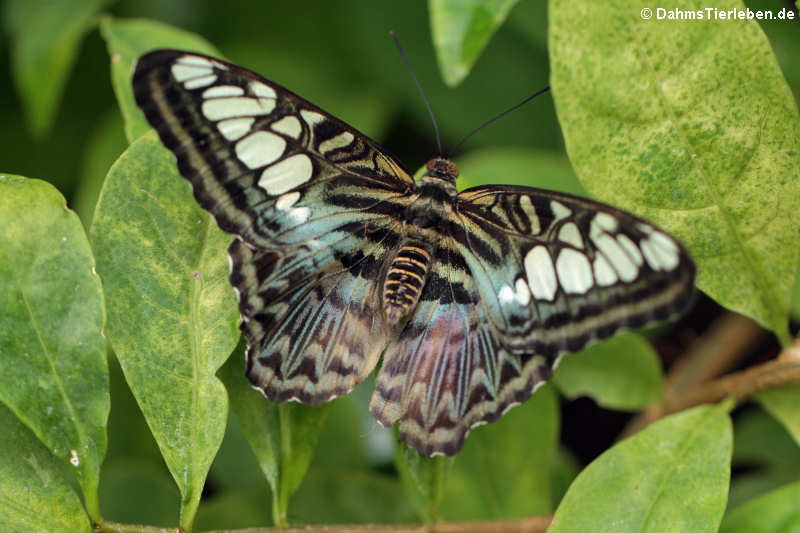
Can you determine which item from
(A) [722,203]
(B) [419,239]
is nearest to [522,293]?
(B) [419,239]

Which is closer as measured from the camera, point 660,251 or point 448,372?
point 660,251

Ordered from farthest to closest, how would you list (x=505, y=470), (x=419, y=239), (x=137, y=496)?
(x=137, y=496) < (x=505, y=470) < (x=419, y=239)

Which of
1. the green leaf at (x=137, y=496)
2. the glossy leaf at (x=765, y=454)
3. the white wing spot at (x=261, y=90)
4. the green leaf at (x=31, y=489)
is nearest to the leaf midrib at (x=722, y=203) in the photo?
the glossy leaf at (x=765, y=454)

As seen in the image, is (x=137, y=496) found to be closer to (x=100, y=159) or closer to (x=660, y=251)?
(x=100, y=159)

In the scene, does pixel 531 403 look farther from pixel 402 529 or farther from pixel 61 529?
pixel 61 529

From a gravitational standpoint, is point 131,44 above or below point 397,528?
above

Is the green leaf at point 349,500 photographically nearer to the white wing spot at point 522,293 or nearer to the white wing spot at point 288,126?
the white wing spot at point 522,293
